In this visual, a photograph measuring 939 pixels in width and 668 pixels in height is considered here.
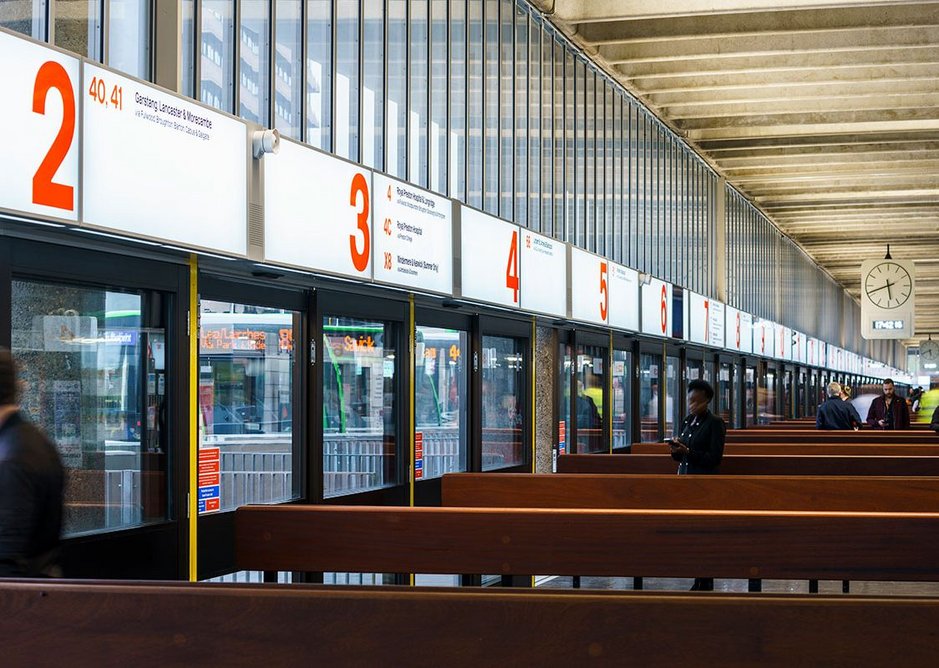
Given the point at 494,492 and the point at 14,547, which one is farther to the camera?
the point at 494,492

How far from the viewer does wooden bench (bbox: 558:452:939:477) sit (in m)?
9.38

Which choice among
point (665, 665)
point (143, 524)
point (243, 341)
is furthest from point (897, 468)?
point (665, 665)

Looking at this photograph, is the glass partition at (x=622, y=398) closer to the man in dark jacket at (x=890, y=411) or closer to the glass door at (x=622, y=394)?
the glass door at (x=622, y=394)

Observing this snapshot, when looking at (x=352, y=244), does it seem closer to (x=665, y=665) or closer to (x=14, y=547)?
(x=14, y=547)

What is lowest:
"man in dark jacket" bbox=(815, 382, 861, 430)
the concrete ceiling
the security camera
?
"man in dark jacket" bbox=(815, 382, 861, 430)

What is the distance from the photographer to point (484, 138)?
943 centimetres

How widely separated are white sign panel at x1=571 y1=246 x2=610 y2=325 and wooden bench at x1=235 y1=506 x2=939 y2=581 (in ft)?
19.6

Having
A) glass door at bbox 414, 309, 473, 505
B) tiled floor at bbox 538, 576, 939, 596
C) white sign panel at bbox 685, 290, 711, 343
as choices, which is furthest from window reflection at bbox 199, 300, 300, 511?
white sign panel at bbox 685, 290, 711, 343

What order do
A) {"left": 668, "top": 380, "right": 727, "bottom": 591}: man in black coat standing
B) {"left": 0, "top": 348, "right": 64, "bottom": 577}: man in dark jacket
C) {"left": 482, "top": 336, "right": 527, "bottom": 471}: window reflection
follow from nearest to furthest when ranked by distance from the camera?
{"left": 0, "top": 348, "right": 64, "bottom": 577}: man in dark jacket → {"left": 668, "top": 380, "right": 727, "bottom": 591}: man in black coat standing → {"left": 482, "top": 336, "right": 527, "bottom": 471}: window reflection

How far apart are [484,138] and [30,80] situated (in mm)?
5541

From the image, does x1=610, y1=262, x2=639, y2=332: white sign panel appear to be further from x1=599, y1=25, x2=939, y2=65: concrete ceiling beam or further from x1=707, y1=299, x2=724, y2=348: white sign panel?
x1=707, y1=299, x2=724, y2=348: white sign panel

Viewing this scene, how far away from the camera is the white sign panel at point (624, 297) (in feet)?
40.7

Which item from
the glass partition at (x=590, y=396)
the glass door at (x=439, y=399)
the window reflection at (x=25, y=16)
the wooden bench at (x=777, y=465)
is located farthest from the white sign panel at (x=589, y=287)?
the window reflection at (x=25, y=16)

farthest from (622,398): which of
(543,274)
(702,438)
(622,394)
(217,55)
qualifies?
(217,55)
